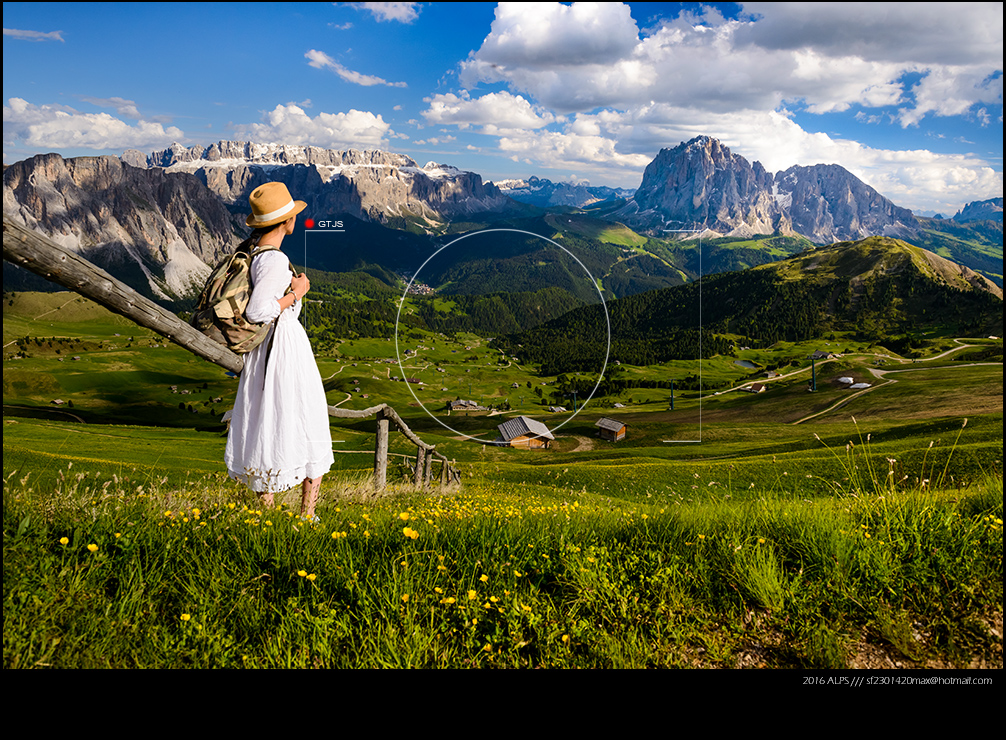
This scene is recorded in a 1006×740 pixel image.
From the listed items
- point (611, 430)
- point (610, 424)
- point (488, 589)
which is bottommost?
point (611, 430)

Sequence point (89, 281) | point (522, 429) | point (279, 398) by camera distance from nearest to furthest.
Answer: point (89, 281) → point (279, 398) → point (522, 429)

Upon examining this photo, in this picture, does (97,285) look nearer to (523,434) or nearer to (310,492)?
(310,492)

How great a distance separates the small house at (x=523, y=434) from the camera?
10000 cm

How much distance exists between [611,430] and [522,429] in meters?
22.1

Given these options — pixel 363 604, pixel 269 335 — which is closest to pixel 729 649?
pixel 363 604

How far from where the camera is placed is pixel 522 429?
10175cm

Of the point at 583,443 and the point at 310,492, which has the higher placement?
the point at 310,492

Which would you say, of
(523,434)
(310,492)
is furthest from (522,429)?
(310,492)

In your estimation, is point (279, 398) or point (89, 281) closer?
→ point (89, 281)

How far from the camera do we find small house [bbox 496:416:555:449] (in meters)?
100

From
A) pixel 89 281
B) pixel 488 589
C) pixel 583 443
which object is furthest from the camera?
pixel 583 443

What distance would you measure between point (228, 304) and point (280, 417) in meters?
1.55
